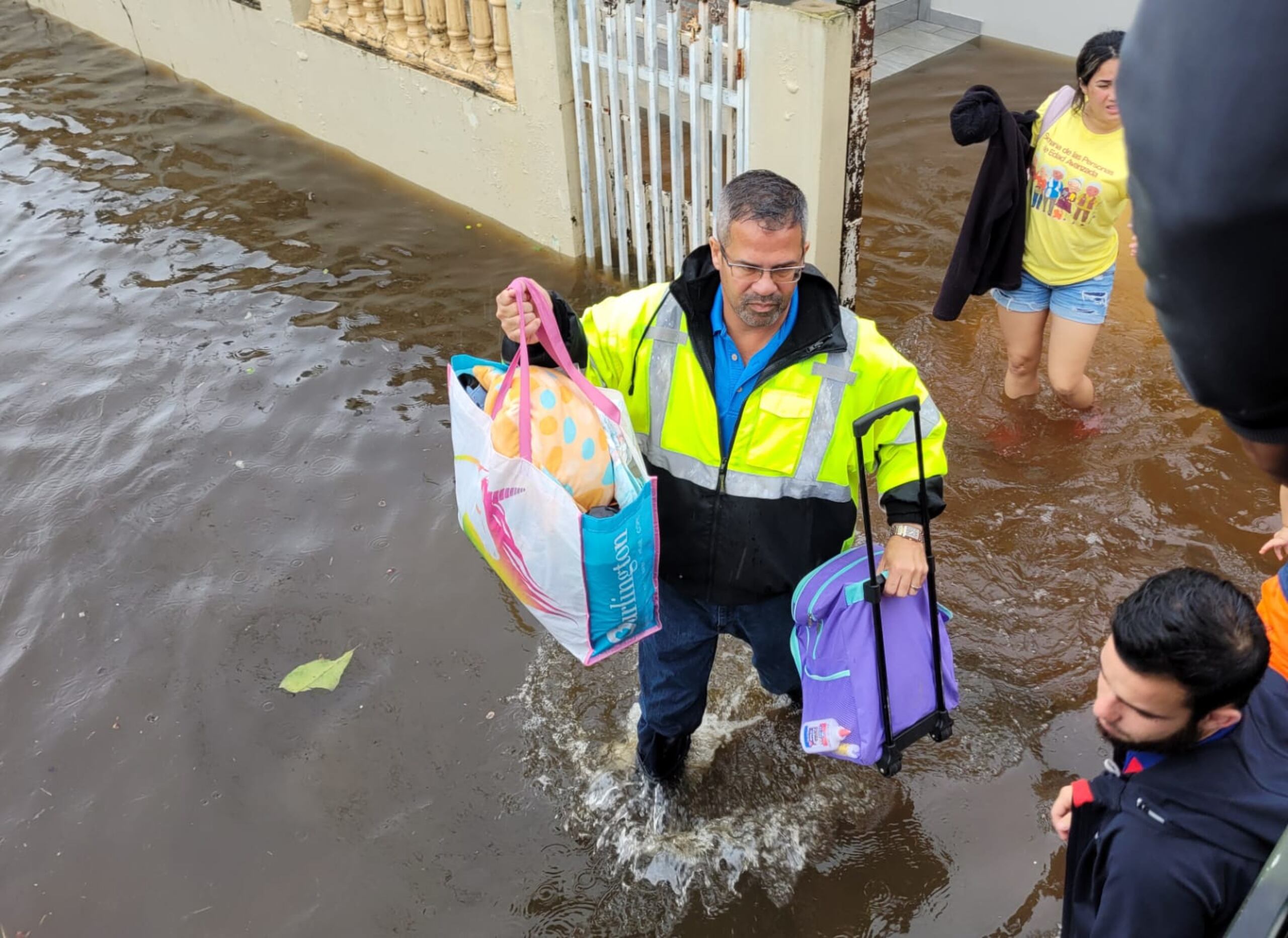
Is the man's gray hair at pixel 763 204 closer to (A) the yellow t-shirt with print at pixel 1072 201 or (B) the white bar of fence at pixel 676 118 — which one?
(A) the yellow t-shirt with print at pixel 1072 201

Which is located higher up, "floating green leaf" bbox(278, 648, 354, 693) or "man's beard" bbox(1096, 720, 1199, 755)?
"man's beard" bbox(1096, 720, 1199, 755)

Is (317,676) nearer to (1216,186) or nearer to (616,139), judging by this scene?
(616,139)

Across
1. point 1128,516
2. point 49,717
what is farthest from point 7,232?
point 1128,516

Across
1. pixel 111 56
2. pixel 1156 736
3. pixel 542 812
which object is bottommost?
pixel 542 812

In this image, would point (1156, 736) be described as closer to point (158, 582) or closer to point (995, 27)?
point (158, 582)

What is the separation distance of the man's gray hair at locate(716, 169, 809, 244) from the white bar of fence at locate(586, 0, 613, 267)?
3.44 m

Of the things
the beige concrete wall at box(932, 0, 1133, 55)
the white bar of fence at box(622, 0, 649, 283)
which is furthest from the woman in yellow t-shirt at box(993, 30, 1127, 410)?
the beige concrete wall at box(932, 0, 1133, 55)

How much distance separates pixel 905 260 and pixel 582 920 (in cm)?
453

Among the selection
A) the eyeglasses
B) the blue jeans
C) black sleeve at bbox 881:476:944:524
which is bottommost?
the blue jeans

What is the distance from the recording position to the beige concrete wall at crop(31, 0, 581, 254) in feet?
19.5

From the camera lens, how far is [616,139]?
18.9ft

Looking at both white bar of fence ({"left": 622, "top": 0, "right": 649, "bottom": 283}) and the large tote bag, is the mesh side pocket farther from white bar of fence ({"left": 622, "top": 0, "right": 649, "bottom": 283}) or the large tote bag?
white bar of fence ({"left": 622, "top": 0, "right": 649, "bottom": 283})

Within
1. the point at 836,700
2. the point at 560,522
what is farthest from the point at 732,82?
the point at 836,700

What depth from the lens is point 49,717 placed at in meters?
3.88
